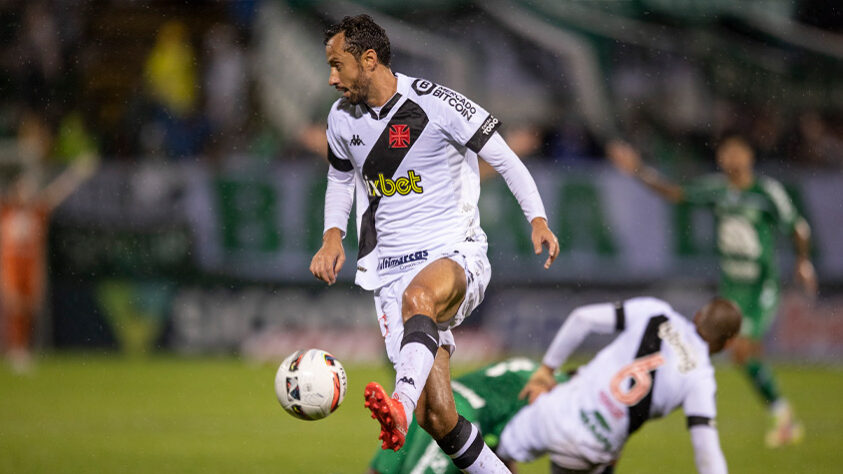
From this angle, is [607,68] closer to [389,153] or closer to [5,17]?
[5,17]

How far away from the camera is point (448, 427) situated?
4777mm

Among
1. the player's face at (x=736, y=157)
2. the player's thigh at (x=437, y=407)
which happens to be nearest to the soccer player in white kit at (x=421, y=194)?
the player's thigh at (x=437, y=407)

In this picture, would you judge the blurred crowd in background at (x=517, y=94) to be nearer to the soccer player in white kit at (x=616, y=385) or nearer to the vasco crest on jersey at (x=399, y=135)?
the soccer player in white kit at (x=616, y=385)

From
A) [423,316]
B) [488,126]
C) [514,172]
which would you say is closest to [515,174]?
[514,172]

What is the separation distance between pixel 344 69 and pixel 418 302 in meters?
1.06

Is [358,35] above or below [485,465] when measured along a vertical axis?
above

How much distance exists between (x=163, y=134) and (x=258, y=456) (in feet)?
26.7

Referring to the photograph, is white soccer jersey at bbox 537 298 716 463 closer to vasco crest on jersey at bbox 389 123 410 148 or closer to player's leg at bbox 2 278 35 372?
vasco crest on jersey at bbox 389 123 410 148

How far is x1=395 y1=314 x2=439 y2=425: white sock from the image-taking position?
4426 millimetres

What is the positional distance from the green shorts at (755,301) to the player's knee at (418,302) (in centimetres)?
503

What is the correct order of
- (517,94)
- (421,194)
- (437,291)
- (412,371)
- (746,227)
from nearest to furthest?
(412,371)
(437,291)
(421,194)
(746,227)
(517,94)

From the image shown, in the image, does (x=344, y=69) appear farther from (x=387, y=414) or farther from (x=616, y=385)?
(x=616, y=385)

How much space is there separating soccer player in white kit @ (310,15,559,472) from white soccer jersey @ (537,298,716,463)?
25.9 inches

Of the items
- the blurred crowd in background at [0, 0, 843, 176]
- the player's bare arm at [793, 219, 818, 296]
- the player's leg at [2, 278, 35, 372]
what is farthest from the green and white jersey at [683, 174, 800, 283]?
the player's leg at [2, 278, 35, 372]
